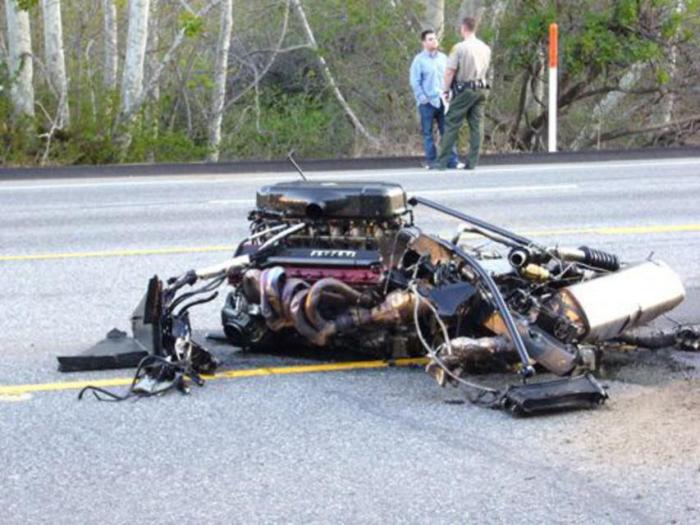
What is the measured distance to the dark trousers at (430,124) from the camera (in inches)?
710

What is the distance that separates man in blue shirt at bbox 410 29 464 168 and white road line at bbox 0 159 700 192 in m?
0.60

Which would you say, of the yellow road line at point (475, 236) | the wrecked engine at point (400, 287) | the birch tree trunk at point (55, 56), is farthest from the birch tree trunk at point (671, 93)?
the wrecked engine at point (400, 287)

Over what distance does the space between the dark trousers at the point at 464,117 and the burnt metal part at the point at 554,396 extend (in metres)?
11.3

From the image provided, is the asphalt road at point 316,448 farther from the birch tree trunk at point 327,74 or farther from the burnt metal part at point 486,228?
the birch tree trunk at point 327,74

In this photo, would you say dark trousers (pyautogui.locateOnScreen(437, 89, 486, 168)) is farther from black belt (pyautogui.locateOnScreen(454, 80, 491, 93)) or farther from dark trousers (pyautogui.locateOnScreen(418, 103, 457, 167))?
dark trousers (pyautogui.locateOnScreen(418, 103, 457, 167))

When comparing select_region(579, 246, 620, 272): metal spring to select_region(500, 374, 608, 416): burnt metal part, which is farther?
select_region(579, 246, 620, 272): metal spring

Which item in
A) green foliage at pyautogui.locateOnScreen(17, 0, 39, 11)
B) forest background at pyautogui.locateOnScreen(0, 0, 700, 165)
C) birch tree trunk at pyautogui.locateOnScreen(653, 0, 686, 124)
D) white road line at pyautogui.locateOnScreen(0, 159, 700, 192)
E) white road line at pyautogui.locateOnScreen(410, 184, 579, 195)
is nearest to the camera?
white road line at pyautogui.locateOnScreen(410, 184, 579, 195)

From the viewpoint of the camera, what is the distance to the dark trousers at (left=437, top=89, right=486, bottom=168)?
17031 mm

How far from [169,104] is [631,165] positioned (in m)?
10.3

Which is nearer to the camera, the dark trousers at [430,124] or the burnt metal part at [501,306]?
the burnt metal part at [501,306]

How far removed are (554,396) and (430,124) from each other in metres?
12.5

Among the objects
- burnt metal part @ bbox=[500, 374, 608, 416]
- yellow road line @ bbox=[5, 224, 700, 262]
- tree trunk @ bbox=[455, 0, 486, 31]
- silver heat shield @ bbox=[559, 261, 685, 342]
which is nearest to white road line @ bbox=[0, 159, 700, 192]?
yellow road line @ bbox=[5, 224, 700, 262]

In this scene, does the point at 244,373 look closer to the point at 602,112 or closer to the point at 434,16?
the point at 434,16

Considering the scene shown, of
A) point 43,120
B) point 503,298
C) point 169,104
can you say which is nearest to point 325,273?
point 503,298
